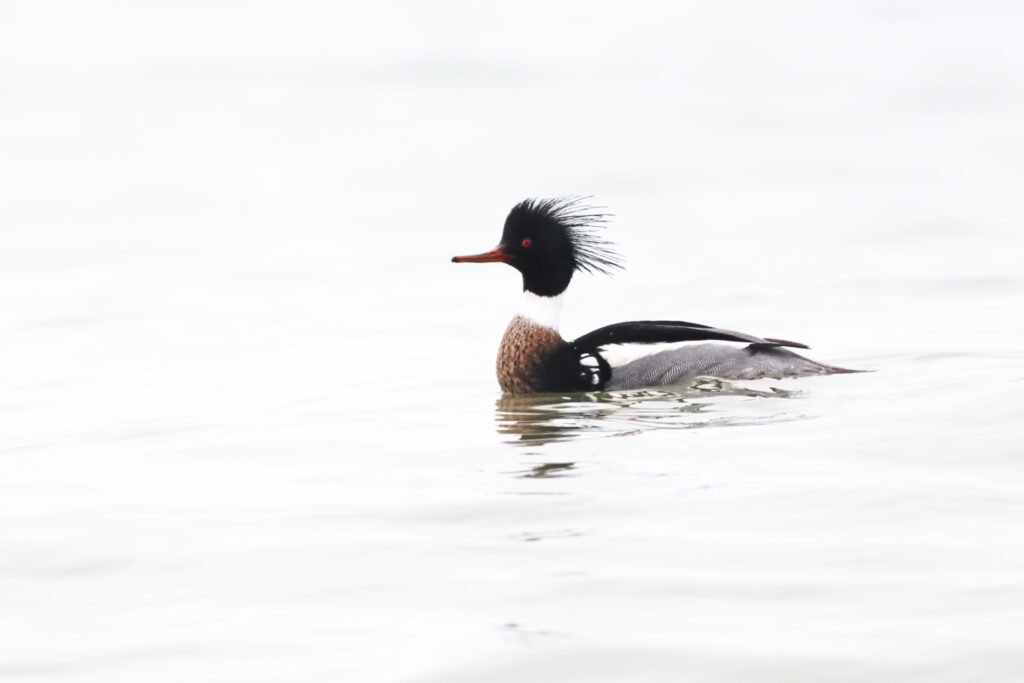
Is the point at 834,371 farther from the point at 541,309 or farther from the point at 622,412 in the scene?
the point at 541,309

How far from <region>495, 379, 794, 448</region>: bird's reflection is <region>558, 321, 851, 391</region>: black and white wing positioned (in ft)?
0.32

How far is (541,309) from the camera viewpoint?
992 centimetres

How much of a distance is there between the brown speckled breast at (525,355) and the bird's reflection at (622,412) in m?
0.10

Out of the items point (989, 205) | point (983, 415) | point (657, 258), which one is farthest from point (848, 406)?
point (989, 205)

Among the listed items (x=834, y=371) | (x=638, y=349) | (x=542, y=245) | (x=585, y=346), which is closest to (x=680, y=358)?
(x=638, y=349)

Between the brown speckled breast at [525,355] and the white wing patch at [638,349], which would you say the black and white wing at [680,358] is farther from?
the brown speckled breast at [525,355]

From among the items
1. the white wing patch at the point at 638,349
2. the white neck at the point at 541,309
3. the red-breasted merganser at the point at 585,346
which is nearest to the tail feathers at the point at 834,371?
the red-breasted merganser at the point at 585,346

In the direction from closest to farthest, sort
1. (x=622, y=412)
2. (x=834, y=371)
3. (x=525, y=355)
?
(x=622, y=412), (x=834, y=371), (x=525, y=355)

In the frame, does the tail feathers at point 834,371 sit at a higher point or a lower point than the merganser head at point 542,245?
lower

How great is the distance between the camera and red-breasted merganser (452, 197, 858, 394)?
30.2 feet

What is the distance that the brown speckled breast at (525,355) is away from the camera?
9570 millimetres

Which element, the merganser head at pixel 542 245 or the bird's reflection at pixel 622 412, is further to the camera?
the merganser head at pixel 542 245

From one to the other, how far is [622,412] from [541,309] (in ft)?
5.69

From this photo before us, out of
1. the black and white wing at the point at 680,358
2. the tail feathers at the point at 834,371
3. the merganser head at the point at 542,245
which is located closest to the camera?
the black and white wing at the point at 680,358
